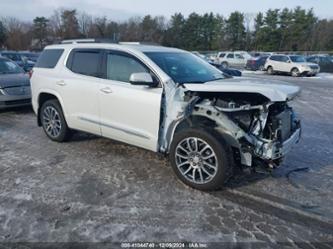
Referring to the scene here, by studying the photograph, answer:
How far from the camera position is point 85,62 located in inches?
214

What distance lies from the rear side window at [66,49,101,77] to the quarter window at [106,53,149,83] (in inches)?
8.9

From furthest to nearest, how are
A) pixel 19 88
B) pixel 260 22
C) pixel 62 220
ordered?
pixel 260 22
pixel 19 88
pixel 62 220

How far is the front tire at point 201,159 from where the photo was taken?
396 cm

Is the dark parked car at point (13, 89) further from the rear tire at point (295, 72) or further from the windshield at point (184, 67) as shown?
the rear tire at point (295, 72)

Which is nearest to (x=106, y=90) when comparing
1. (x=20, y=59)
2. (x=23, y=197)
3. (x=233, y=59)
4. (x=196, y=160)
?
(x=196, y=160)

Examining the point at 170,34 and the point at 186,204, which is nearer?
the point at 186,204

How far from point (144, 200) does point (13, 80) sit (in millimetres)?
6550

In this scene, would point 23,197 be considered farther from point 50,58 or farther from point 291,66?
point 291,66

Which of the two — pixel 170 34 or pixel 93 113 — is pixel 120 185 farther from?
pixel 170 34

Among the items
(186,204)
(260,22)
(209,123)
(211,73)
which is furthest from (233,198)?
(260,22)

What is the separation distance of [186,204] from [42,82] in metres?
3.79

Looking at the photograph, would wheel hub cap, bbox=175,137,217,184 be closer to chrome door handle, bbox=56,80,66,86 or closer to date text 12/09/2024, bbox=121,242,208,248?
date text 12/09/2024, bbox=121,242,208,248

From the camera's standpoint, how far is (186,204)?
3.84 m

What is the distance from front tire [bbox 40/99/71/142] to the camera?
5.89m
